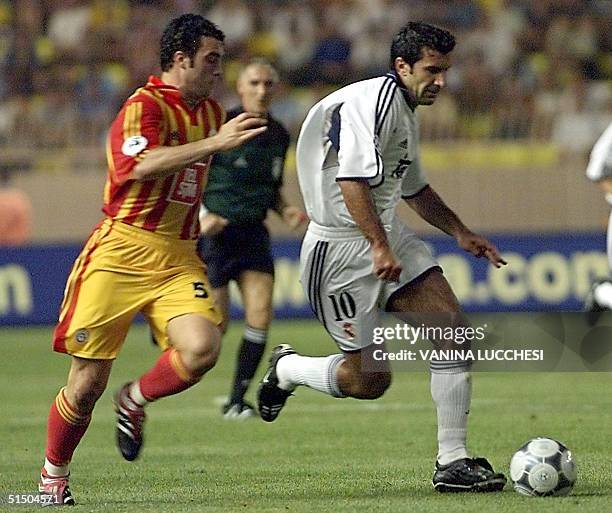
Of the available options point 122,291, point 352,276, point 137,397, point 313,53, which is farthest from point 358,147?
point 313,53

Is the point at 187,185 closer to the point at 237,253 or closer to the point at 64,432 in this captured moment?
the point at 64,432

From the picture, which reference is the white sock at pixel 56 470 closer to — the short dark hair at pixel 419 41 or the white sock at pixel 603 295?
the short dark hair at pixel 419 41

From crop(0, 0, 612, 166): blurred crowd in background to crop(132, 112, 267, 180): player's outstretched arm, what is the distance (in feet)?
43.2

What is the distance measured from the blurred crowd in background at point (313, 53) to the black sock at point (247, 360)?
373 inches

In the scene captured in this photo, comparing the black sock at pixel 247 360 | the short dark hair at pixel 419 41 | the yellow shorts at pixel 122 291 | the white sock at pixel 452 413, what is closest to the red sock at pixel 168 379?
the yellow shorts at pixel 122 291

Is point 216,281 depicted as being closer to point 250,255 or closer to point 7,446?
point 250,255

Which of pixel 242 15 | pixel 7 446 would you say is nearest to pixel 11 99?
pixel 242 15

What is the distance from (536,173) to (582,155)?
0.75 meters

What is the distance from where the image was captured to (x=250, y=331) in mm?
10211

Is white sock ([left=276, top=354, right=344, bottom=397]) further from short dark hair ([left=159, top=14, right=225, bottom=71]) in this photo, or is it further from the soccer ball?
short dark hair ([left=159, top=14, right=225, bottom=71])

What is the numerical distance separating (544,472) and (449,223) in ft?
4.91

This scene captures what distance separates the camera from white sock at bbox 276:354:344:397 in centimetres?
703

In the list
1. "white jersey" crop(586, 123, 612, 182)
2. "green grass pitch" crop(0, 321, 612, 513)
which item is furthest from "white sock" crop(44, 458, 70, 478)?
"white jersey" crop(586, 123, 612, 182)

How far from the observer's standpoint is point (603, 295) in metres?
11.5
